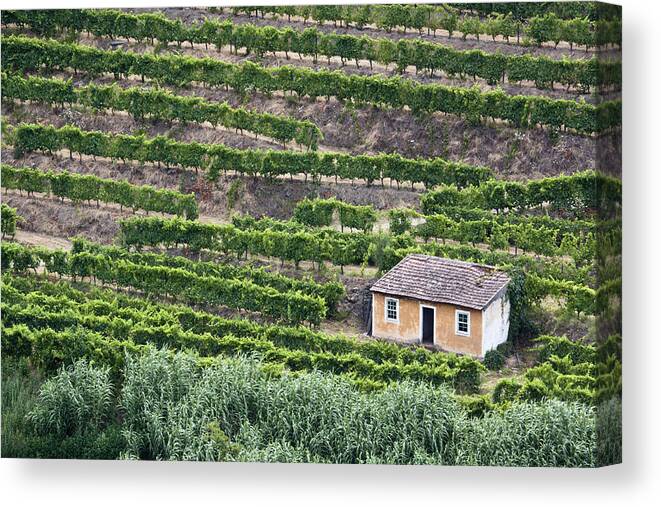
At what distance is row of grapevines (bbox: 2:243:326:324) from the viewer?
16.8 m

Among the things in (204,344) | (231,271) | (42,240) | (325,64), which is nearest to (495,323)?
(231,271)

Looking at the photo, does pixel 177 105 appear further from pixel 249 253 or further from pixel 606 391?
pixel 606 391

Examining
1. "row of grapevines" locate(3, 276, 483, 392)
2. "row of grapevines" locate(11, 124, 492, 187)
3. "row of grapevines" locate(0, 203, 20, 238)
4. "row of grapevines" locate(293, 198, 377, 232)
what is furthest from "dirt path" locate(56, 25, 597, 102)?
"row of grapevines" locate(3, 276, 483, 392)

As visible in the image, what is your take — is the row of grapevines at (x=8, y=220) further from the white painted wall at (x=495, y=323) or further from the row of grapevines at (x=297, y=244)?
the white painted wall at (x=495, y=323)

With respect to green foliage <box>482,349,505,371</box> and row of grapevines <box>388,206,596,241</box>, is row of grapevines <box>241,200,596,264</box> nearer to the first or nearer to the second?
row of grapevines <box>388,206,596,241</box>

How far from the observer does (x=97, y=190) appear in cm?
1762

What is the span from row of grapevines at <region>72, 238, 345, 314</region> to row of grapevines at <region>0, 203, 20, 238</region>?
725 mm

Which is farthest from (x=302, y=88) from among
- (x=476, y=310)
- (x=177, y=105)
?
(x=476, y=310)

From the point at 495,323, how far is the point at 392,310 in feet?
3.58

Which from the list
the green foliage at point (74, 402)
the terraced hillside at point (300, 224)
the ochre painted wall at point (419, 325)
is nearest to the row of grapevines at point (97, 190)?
the terraced hillside at point (300, 224)

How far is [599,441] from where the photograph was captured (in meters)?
15.4

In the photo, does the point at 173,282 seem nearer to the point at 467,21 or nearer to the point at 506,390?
the point at 506,390

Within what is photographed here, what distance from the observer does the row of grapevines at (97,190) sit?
17.4 metres

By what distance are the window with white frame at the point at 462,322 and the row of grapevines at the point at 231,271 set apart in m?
1.28
